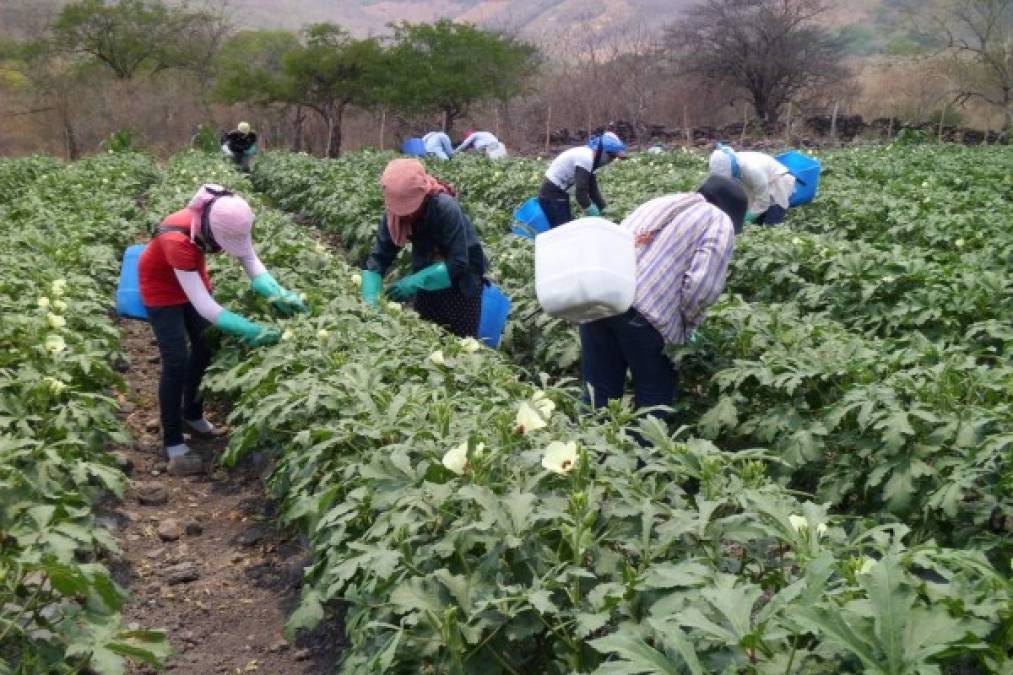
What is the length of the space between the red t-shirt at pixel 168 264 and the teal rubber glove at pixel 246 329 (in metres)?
0.32

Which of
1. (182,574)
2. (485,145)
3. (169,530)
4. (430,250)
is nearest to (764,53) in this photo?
(485,145)

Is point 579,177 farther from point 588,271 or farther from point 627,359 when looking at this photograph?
point 588,271

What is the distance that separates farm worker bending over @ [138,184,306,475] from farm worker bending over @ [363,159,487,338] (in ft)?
2.26

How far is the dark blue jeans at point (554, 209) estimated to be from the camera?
29.5 ft

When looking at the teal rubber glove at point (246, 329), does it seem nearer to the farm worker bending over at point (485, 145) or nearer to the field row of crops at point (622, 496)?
the field row of crops at point (622, 496)

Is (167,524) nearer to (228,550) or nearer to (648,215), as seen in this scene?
(228,550)

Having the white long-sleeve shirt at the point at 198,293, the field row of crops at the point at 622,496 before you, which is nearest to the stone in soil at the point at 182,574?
the field row of crops at the point at 622,496

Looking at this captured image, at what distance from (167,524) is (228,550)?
1.30 ft

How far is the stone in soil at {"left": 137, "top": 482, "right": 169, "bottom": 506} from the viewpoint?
188 inches

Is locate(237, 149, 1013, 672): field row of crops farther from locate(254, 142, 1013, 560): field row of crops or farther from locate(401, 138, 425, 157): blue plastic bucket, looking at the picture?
locate(401, 138, 425, 157): blue plastic bucket

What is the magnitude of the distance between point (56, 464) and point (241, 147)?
18506 millimetres

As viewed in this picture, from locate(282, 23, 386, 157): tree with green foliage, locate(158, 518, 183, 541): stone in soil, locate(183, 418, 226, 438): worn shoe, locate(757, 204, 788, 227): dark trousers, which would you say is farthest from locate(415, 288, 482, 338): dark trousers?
locate(282, 23, 386, 157): tree with green foliage

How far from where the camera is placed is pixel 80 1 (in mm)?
45594

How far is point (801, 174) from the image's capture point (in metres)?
8.69
